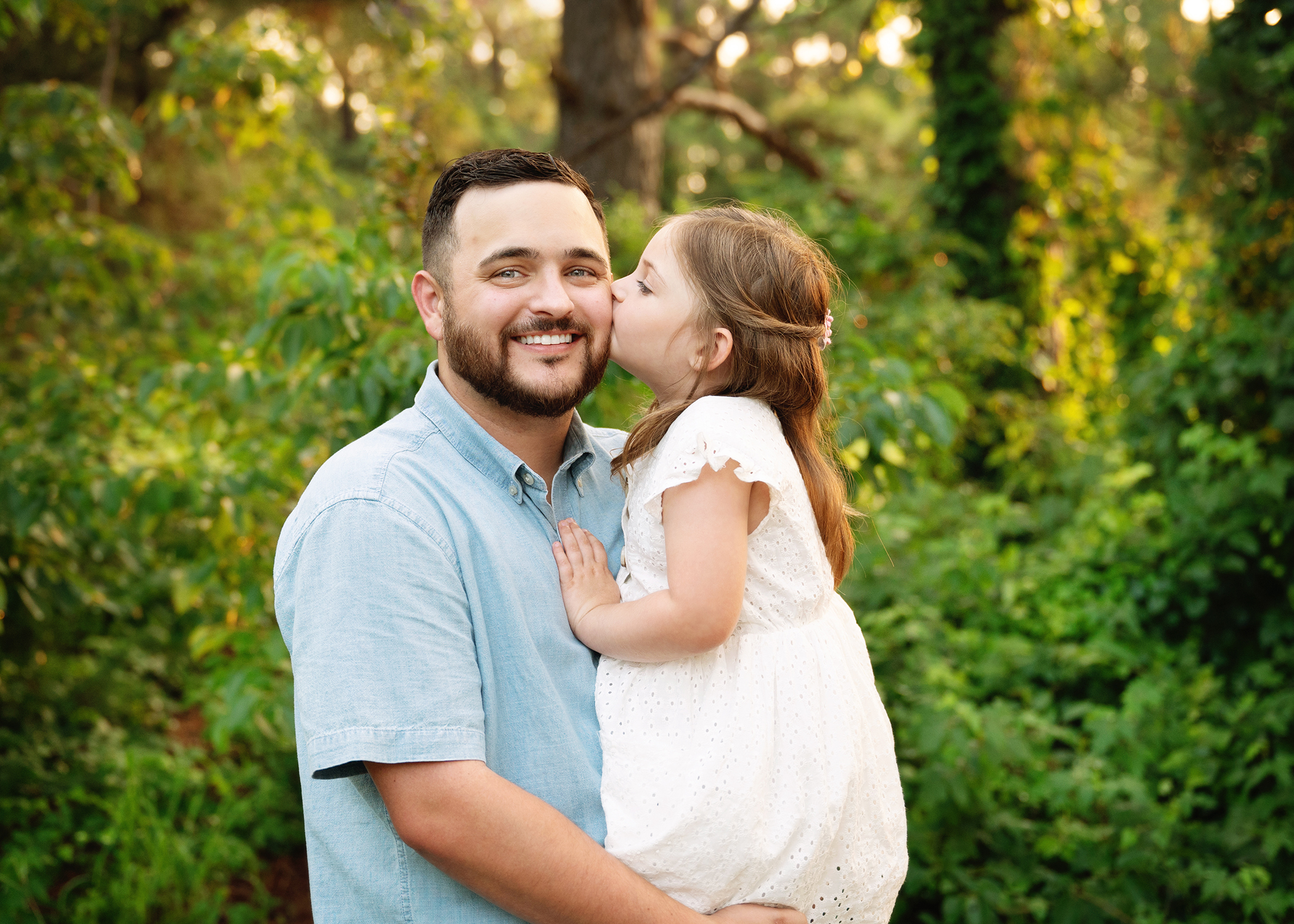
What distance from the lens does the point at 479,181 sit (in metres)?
1.67

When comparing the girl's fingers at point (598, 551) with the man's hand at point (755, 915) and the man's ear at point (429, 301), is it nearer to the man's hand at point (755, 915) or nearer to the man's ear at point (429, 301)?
the man's ear at point (429, 301)

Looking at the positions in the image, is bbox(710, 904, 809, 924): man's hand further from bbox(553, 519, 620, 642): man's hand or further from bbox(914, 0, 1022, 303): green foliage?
bbox(914, 0, 1022, 303): green foliage

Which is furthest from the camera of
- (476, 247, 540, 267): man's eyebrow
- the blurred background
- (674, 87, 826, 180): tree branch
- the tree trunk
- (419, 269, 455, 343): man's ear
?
(674, 87, 826, 180): tree branch

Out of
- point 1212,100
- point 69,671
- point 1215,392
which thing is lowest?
point 69,671

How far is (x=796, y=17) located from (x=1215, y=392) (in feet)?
12.6

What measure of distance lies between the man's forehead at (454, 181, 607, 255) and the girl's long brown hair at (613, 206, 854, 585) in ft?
0.69

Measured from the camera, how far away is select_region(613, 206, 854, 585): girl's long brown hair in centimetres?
172

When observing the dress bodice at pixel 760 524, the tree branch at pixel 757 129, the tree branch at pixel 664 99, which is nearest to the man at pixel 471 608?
the dress bodice at pixel 760 524

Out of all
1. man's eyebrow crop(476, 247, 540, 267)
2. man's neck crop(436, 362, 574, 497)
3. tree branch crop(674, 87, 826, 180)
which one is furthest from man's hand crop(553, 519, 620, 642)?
tree branch crop(674, 87, 826, 180)

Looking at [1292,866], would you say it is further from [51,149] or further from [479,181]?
[51,149]

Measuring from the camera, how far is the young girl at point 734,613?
1.46 m

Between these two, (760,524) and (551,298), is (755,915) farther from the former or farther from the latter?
(551,298)

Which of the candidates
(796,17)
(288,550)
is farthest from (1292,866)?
(796,17)

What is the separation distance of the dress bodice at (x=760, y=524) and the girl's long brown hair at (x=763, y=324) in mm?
58
